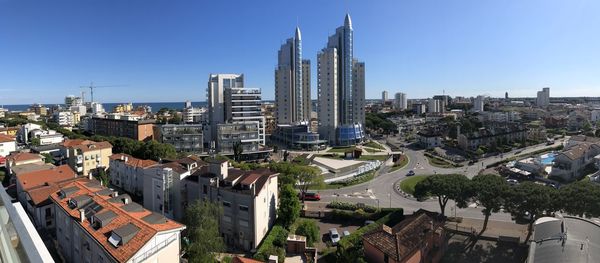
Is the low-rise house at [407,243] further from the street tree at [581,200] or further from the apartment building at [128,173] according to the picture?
the apartment building at [128,173]

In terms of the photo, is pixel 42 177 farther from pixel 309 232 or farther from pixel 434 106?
pixel 434 106

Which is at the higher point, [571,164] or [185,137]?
[185,137]

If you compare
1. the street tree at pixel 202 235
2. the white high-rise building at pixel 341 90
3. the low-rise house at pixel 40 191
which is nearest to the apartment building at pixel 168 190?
the street tree at pixel 202 235

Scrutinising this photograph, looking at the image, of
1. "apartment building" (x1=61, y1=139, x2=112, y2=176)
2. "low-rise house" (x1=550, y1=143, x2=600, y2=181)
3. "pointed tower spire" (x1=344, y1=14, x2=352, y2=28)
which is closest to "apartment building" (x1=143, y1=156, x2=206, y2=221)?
"apartment building" (x1=61, y1=139, x2=112, y2=176)

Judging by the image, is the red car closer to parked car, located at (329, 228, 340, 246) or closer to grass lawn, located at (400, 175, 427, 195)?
parked car, located at (329, 228, 340, 246)

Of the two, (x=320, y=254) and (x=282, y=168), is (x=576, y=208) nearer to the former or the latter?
(x=320, y=254)

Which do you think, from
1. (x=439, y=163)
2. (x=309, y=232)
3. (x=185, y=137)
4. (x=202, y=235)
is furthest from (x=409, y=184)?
(x=185, y=137)

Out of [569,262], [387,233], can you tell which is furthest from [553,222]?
[387,233]
